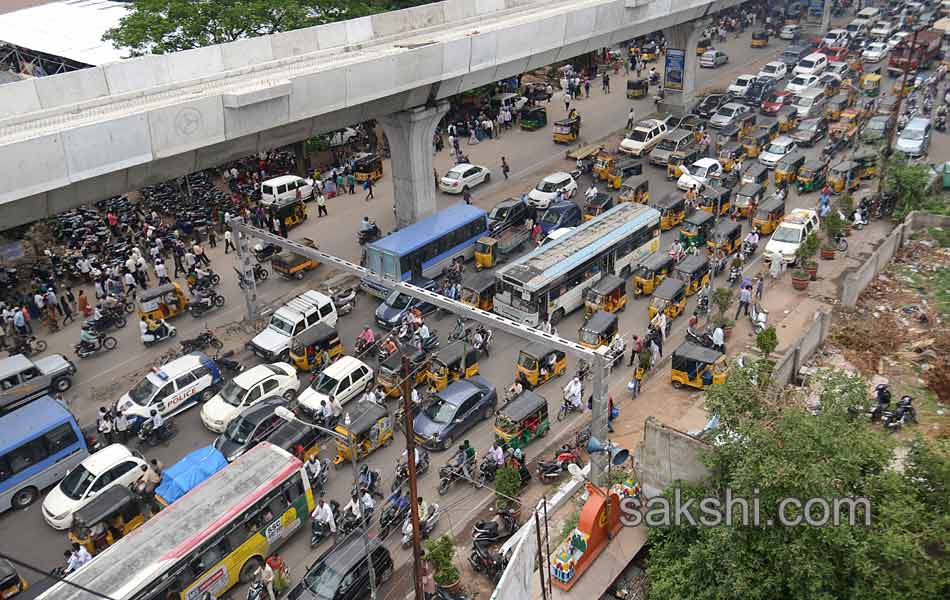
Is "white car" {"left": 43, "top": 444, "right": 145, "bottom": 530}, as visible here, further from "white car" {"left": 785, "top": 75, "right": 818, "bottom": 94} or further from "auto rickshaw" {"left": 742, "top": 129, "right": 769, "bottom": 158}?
"white car" {"left": 785, "top": 75, "right": 818, "bottom": 94}

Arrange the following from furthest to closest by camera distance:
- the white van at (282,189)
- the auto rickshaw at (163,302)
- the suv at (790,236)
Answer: the white van at (282,189), the suv at (790,236), the auto rickshaw at (163,302)

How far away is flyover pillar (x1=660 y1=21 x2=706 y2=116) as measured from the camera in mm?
48562

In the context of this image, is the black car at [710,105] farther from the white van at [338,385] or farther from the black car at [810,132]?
the white van at [338,385]

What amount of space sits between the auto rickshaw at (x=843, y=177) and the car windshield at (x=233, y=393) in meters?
28.6

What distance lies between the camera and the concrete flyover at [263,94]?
21.5 meters

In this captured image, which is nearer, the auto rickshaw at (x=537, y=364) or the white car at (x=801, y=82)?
the auto rickshaw at (x=537, y=364)

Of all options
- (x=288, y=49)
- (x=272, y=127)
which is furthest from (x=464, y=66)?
(x=272, y=127)

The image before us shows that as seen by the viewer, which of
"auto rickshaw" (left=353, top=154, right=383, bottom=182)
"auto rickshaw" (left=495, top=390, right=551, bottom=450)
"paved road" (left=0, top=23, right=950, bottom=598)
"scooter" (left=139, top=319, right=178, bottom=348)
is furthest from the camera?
"auto rickshaw" (left=353, top=154, right=383, bottom=182)

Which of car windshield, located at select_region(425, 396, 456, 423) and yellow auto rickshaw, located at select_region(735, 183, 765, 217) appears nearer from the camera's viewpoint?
car windshield, located at select_region(425, 396, 456, 423)

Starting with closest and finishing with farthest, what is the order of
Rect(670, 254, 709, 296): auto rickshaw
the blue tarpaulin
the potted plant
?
the potted plant
the blue tarpaulin
Rect(670, 254, 709, 296): auto rickshaw

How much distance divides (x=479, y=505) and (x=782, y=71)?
1755 inches

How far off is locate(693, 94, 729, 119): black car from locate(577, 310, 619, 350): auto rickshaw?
26800 mm

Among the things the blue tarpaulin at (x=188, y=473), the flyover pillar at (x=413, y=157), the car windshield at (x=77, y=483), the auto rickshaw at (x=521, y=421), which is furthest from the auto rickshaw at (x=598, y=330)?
the car windshield at (x=77, y=483)

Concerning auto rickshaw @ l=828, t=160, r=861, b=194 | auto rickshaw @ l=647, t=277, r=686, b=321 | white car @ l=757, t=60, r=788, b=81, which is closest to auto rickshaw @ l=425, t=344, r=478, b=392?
auto rickshaw @ l=647, t=277, r=686, b=321
